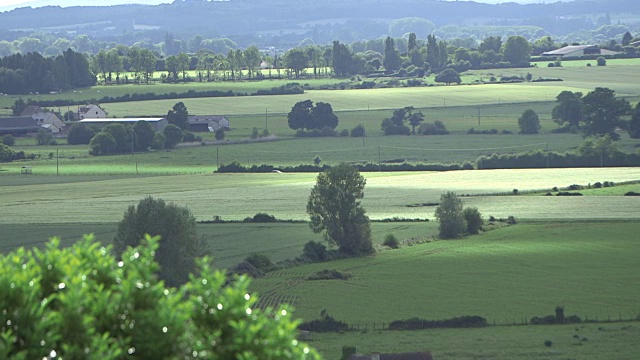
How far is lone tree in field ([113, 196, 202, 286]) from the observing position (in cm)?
3762

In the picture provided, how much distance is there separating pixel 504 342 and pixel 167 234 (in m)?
12.5

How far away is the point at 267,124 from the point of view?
3976 inches

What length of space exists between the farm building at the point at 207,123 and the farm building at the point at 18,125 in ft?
37.3

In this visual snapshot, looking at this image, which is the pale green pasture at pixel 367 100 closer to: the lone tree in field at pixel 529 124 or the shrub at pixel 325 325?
the lone tree in field at pixel 529 124

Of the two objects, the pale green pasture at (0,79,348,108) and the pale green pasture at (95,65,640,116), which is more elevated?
the pale green pasture at (0,79,348,108)

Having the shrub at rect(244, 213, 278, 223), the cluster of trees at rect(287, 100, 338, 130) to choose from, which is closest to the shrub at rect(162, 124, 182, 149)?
the cluster of trees at rect(287, 100, 338, 130)

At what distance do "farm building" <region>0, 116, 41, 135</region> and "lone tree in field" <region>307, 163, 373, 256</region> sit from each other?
5465 centimetres

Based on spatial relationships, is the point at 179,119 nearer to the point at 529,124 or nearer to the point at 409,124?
the point at 409,124

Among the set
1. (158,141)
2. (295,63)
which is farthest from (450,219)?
(295,63)

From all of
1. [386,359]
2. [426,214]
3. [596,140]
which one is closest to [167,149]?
[596,140]

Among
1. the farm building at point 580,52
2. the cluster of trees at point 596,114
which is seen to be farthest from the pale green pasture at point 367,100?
the farm building at point 580,52

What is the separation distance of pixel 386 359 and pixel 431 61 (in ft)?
409

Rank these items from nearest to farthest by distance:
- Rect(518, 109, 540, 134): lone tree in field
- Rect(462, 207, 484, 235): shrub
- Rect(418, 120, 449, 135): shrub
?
Rect(462, 207, 484, 235): shrub, Rect(518, 109, 540, 134): lone tree in field, Rect(418, 120, 449, 135): shrub

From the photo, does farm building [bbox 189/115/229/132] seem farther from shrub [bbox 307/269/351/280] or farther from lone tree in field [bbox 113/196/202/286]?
shrub [bbox 307/269/351/280]
